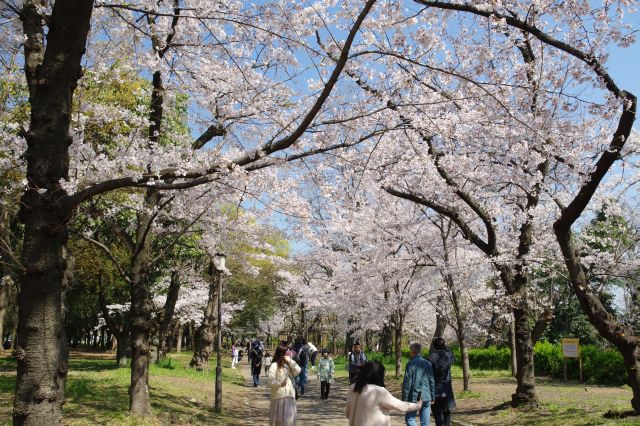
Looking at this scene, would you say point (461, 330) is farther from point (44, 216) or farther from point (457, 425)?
point (44, 216)

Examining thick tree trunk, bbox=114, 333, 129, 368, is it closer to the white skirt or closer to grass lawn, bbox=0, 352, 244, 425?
grass lawn, bbox=0, 352, 244, 425

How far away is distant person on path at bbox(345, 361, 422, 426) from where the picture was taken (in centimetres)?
504

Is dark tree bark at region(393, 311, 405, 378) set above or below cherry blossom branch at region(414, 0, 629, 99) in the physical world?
below

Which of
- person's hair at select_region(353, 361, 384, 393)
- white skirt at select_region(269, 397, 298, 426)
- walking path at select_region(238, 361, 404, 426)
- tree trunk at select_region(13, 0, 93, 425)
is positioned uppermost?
tree trunk at select_region(13, 0, 93, 425)

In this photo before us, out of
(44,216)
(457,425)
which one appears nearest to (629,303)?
(457,425)

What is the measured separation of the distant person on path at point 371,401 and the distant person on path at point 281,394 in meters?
3.01

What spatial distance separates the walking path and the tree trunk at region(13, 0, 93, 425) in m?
7.81

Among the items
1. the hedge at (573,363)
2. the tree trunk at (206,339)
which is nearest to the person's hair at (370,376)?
the hedge at (573,363)

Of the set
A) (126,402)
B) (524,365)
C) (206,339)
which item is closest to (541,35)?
(524,365)

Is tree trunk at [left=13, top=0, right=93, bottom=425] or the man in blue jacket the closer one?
tree trunk at [left=13, top=0, right=93, bottom=425]

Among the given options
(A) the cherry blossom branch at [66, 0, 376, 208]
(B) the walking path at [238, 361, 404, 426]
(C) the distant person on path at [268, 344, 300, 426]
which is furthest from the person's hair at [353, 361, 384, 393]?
(B) the walking path at [238, 361, 404, 426]

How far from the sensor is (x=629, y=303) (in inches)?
1218

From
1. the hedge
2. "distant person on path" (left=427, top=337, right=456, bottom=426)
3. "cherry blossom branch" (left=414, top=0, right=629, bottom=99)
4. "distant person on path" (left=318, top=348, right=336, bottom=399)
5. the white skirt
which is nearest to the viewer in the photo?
"cherry blossom branch" (left=414, top=0, right=629, bottom=99)

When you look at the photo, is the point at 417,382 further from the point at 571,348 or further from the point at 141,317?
the point at 571,348
